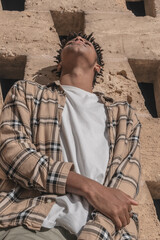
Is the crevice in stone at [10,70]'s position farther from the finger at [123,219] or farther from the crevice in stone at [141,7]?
the finger at [123,219]

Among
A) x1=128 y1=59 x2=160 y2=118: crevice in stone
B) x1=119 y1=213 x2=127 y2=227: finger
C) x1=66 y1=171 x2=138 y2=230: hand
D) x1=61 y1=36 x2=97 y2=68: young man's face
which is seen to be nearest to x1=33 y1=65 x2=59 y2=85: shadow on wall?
x1=61 y1=36 x2=97 y2=68: young man's face

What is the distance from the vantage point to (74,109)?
6.77 ft

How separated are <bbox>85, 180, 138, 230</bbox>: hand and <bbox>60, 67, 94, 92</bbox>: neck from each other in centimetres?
93

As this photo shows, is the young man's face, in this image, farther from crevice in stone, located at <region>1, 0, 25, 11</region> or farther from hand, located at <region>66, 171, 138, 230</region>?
crevice in stone, located at <region>1, 0, 25, 11</region>

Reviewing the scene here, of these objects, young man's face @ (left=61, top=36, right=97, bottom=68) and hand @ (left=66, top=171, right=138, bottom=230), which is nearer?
hand @ (left=66, top=171, right=138, bottom=230)

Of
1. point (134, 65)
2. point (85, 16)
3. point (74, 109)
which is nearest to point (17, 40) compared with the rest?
point (85, 16)

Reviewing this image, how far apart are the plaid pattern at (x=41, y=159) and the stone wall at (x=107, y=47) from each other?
0.47 meters

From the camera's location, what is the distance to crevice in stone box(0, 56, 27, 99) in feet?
10.2

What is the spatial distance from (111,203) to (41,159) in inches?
14.5

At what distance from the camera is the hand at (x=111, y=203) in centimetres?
157

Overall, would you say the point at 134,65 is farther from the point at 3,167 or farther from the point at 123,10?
the point at 3,167

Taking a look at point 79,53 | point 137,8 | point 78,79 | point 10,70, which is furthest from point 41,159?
point 137,8

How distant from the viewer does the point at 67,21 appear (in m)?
3.70

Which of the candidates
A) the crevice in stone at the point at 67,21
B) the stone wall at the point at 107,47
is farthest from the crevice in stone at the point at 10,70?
the crevice in stone at the point at 67,21
